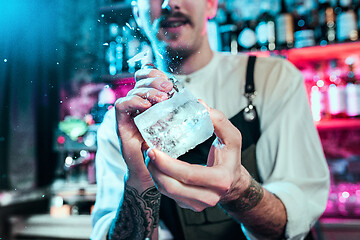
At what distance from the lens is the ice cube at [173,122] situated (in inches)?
11.2

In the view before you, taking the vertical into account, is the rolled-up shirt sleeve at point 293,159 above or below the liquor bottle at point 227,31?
below

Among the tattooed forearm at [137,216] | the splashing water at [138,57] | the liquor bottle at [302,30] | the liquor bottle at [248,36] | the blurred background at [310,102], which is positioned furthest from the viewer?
the liquor bottle at [248,36]

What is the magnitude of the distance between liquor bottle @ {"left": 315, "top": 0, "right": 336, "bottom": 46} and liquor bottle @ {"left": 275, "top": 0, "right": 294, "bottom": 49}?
0.19m

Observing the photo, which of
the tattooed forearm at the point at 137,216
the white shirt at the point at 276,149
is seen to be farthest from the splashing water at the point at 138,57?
the white shirt at the point at 276,149

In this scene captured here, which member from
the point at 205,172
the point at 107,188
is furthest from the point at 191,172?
the point at 107,188

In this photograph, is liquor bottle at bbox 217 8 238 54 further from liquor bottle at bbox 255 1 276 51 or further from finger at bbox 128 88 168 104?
finger at bbox 128 88 168 104

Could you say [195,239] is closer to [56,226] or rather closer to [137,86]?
[137,86]

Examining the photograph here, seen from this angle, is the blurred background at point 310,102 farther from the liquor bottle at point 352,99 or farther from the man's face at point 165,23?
the man's face at point 165,23

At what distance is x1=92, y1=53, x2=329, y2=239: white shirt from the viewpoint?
740mm

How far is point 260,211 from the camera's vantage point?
65 cm

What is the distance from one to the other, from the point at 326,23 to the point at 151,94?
2119mm

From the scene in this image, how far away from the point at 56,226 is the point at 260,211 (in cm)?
169

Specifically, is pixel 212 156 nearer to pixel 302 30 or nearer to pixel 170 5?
pixel 170 5

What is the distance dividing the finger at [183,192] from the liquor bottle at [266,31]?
1.80m
